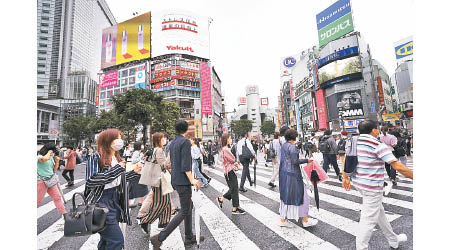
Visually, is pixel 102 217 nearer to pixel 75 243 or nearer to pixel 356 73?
pixel 75 243

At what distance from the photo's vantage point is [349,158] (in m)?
2.69

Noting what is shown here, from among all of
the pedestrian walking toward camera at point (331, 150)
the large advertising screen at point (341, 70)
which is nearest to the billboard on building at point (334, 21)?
the large advertising screen at point (341, 70)

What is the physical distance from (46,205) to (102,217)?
211 inches

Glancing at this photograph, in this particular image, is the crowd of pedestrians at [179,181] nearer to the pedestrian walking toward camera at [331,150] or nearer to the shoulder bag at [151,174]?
the shoulder bag at [151,174]

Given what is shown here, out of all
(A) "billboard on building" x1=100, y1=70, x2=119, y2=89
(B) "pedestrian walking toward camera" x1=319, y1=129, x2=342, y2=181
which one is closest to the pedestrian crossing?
(B) "pedestrian walking toward camera" x1=319, y1=129, x2=342, y2=181

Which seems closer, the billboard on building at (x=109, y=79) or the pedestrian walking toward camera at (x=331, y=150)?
the pedestrian walking toward camera at (x=331, y=150)

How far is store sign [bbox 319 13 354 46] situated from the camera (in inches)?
1361

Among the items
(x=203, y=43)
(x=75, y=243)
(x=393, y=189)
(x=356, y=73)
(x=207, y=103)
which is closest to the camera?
(x=75, y=243)

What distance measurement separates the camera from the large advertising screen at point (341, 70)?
111ft

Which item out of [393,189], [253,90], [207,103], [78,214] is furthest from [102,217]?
[253,90]

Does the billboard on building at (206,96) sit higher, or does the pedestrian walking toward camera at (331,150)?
the billboard on building at (206,96)

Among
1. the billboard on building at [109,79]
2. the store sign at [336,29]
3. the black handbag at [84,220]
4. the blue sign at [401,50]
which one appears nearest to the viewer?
the black handbag at [84,220]

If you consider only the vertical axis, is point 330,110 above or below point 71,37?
below

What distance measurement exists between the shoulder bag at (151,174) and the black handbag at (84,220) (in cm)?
149
